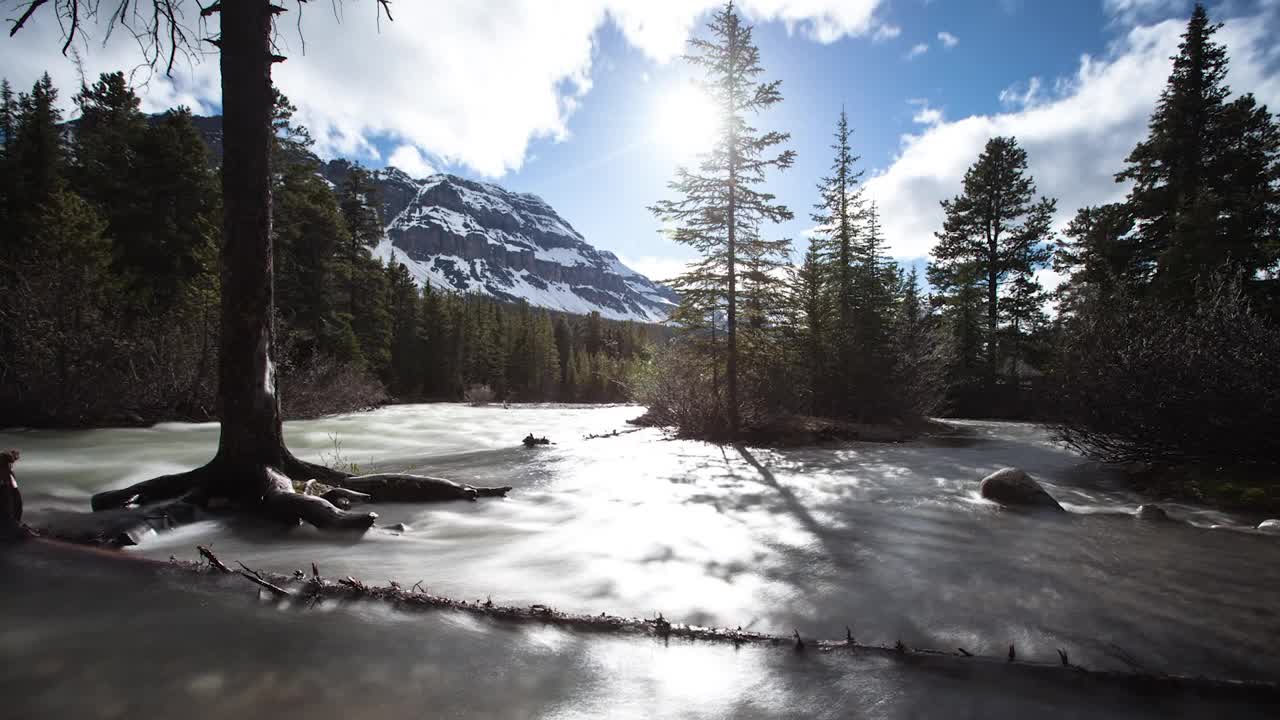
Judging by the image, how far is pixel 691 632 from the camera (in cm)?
301

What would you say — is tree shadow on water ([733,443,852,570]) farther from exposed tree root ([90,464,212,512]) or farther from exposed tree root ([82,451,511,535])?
exposed tree root ([90,464,212,512])

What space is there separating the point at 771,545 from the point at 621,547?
4.93 ft

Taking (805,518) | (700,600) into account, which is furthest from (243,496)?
(805,518)

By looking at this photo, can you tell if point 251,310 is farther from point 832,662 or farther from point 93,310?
point 93,310

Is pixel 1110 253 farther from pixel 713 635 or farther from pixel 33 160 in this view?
pixel 33 160

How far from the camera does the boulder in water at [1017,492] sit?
7.09 metres

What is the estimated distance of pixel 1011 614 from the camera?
3586 millimetres

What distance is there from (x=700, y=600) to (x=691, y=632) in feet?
2.50

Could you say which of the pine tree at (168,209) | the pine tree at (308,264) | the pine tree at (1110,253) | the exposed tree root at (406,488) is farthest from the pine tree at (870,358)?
the pine tree at (168,209)

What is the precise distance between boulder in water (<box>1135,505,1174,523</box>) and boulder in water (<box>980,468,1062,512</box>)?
769mm

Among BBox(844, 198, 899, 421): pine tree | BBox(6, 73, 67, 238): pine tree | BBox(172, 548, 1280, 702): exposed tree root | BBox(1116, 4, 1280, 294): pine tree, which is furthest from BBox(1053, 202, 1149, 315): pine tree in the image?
BBox(6, 73, 67, 238): pine tree

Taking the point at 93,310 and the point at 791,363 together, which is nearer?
the point at 93,310

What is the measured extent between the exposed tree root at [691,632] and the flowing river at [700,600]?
127mm

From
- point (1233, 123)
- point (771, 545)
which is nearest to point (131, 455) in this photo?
point (771, 545)
